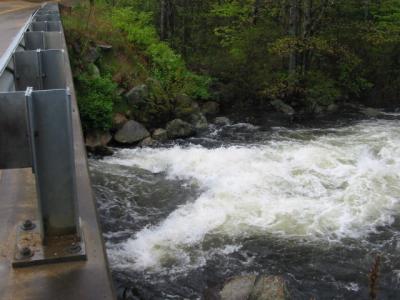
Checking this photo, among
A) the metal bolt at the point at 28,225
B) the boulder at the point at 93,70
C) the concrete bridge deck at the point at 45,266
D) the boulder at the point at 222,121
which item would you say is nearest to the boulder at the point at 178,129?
the boulder at the point at 222,121

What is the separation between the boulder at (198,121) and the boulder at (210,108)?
3.96ft

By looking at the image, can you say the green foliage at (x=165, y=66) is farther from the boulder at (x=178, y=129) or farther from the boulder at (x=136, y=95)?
the boulder at (x=178, y=129)

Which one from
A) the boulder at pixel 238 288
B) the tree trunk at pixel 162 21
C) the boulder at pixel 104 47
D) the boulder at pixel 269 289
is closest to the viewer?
the boulder at pixel 269 289

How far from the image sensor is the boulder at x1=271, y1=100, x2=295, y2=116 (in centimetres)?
1794

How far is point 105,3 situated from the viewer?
25703 millimetres

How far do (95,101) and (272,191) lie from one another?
20.7 feet

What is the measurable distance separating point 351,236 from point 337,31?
41.4 feet

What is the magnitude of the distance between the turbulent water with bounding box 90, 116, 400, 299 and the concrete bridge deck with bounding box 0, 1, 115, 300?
→ 346cm

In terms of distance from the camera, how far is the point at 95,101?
46.5 feet

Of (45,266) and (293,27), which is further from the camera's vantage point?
(293,27)

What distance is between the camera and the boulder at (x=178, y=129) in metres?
14.8

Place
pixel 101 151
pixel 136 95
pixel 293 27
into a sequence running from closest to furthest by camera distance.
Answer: pixel 101 151, pixel 136 95, pixel 293 27

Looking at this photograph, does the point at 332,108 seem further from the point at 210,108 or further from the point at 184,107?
the point at 184,107

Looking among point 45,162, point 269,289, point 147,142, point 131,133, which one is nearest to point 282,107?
point 147,142
